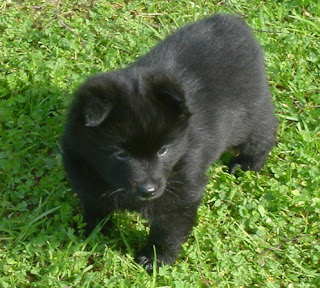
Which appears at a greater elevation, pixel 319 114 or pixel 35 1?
pixel 35 1

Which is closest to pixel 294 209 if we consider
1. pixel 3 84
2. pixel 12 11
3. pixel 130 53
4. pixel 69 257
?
pixel 69 257

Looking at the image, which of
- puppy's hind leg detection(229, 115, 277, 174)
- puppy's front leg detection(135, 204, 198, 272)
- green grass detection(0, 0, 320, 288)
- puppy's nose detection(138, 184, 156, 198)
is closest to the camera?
puppy's nose detection(138, 184, 156, 198)

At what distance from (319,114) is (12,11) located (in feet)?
10.5

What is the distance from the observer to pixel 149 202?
4328mm

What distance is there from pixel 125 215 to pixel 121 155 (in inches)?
41.9

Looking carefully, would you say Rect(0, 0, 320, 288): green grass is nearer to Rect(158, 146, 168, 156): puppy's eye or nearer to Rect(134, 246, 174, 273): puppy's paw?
Rect(134, 246, 174, 273): puppy's paw

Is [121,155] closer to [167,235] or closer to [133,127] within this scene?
[133,127]

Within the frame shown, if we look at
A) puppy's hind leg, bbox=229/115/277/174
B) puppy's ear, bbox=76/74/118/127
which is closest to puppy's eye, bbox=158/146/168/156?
puppy's ear, bbox=76/74/118/127

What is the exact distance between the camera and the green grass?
454 centimetres

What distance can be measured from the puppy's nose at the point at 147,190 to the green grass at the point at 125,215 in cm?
76

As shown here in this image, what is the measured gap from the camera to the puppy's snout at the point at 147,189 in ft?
12.9

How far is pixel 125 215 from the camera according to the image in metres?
4.88

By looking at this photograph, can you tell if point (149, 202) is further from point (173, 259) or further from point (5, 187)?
point (5, 187)

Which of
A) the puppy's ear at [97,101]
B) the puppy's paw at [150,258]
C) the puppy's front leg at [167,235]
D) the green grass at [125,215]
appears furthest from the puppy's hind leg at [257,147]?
the puppy's ear at [97,101]
